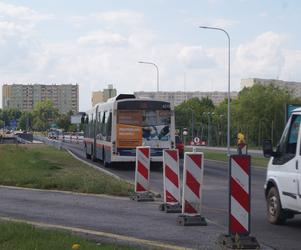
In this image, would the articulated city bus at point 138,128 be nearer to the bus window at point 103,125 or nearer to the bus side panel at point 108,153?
the bus side panel at point 108,153

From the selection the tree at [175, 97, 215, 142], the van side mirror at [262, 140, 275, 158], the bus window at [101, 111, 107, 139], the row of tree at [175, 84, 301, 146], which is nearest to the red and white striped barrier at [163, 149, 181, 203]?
the van side mirror at [262, 140, 275, 158]

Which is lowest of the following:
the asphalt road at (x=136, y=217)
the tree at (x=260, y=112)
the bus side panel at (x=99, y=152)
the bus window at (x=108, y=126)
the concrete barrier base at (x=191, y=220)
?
the asphalt road at (x=136, y=217)

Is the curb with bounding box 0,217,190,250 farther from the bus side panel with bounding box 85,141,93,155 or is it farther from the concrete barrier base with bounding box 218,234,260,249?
the bus side panel with bounding box 85,141,93,155

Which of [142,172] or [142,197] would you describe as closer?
[142,197]

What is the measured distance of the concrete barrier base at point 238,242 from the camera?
28.1 feet

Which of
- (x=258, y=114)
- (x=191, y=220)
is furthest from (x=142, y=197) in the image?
(x=258, y=114)

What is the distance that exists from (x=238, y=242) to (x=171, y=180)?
4491mm

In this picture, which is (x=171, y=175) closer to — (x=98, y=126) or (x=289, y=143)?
(x=289, y=143)

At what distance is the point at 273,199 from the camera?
11.5 meters

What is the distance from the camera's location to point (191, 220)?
1105 centimetres

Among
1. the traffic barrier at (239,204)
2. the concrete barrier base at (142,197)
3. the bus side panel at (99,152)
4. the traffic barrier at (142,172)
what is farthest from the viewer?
the bus side panel at (99,152)

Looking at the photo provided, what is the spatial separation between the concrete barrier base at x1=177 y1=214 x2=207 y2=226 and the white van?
135cm

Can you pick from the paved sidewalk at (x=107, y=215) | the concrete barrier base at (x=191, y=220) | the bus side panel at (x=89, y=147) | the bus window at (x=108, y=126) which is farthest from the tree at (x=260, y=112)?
the concrete barrier base at (x=191, y=220)

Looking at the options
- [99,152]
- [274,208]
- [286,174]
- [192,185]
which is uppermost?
[286,174]
